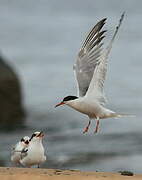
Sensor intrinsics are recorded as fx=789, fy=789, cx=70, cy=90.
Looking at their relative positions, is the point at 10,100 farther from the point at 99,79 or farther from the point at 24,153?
the point at 24,153

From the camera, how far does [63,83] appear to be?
2680 cm

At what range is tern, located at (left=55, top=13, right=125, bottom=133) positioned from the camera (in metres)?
10.7

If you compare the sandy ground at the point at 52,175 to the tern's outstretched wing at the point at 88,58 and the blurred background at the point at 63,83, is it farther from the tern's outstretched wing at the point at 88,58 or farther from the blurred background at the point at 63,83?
the blurred background at the point at 63,83

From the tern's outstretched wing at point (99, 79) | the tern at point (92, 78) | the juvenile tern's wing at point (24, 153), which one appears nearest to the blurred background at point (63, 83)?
the tern at point (92, 78)

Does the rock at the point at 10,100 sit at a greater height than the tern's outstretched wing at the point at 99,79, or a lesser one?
lesser

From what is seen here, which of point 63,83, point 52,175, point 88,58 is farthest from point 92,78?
point 63,83

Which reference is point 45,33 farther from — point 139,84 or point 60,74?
point 139,84

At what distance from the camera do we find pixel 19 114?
68.0 feet

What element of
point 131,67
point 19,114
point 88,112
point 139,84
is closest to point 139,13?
point 131,67

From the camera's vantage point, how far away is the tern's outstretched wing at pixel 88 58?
36.3 feet

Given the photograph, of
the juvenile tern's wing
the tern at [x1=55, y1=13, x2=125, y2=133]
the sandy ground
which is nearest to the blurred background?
the tern at [x1=55, y1=13, x2=125, y2=133]

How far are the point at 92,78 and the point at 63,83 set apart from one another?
16.1 metres

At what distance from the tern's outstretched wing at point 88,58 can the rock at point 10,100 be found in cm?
883

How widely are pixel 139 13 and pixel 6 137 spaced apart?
2768 centimetres
